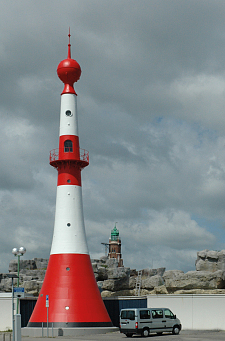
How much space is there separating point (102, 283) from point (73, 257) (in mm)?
12898

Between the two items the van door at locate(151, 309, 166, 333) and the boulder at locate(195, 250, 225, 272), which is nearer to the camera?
the van door at locate(151, 309, 166, 333)

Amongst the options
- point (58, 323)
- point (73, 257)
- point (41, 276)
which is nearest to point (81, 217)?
point (73, 257)

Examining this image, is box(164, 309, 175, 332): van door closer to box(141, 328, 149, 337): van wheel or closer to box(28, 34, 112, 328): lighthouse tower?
box(141, 328, 149, 337): van wheel

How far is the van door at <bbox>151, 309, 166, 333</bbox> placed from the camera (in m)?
28.2

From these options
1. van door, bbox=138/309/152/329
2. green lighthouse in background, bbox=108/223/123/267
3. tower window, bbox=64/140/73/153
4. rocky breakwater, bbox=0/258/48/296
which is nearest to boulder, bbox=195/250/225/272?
van door, bbox=138/309/152/329

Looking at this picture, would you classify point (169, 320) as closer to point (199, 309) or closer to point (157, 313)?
point (157, 313)

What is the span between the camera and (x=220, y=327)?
34.0 m

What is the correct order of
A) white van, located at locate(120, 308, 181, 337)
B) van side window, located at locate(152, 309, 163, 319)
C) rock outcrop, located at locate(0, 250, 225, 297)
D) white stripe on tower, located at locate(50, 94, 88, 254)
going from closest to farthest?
white van, located at locate(120, 308, 181, 337)
van side window, located at locate(152, 309, 163, 319)
white stripe on tower, located at locate(50, 94, 88, 254)
rock outcrop, located at locate(0, 250, 225, 297)

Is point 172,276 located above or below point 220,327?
above

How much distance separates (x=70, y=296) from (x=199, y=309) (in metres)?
9.77

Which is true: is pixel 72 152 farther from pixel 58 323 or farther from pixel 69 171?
pixel 58 323

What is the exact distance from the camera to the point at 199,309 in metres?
34.8

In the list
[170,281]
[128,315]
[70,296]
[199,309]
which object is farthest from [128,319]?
[170,281]

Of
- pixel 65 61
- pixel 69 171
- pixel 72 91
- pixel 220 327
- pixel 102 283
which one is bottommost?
pixel 220 327
